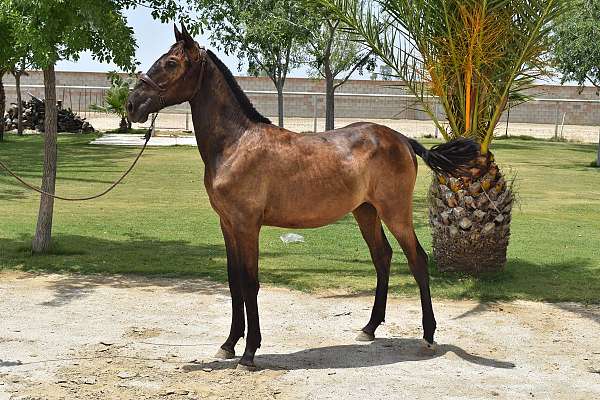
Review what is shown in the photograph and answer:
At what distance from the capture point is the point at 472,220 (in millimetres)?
10438

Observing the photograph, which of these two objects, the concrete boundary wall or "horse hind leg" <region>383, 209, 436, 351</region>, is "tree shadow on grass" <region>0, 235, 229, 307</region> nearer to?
"horse hind leg" <region>383, 209, 436, 351</region>

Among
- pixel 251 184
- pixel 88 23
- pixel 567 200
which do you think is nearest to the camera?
pixel 251 184

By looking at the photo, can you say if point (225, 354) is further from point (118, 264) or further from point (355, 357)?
point (118, 264)

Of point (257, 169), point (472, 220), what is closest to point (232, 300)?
point (257, 169)

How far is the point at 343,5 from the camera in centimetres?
1043

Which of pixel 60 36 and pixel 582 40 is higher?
pixel 582 40

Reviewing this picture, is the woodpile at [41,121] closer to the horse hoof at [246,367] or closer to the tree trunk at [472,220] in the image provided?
the tree trunk at [472,220]

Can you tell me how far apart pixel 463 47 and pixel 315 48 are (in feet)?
80.3

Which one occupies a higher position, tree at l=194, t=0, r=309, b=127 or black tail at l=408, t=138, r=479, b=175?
tree at l=194, t=0, r=309, b=127

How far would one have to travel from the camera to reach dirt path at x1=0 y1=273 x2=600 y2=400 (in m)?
6.62

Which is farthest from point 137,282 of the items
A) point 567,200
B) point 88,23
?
point 567,200

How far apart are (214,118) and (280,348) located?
6.67ft

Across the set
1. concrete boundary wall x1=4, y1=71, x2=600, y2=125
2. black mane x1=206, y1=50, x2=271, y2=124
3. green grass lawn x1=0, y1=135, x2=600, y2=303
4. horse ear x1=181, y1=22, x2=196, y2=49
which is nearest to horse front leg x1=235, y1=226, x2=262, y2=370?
black mane x1=206, y1=50, x2=271, y2=124

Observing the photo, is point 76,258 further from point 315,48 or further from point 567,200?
point 315,48
